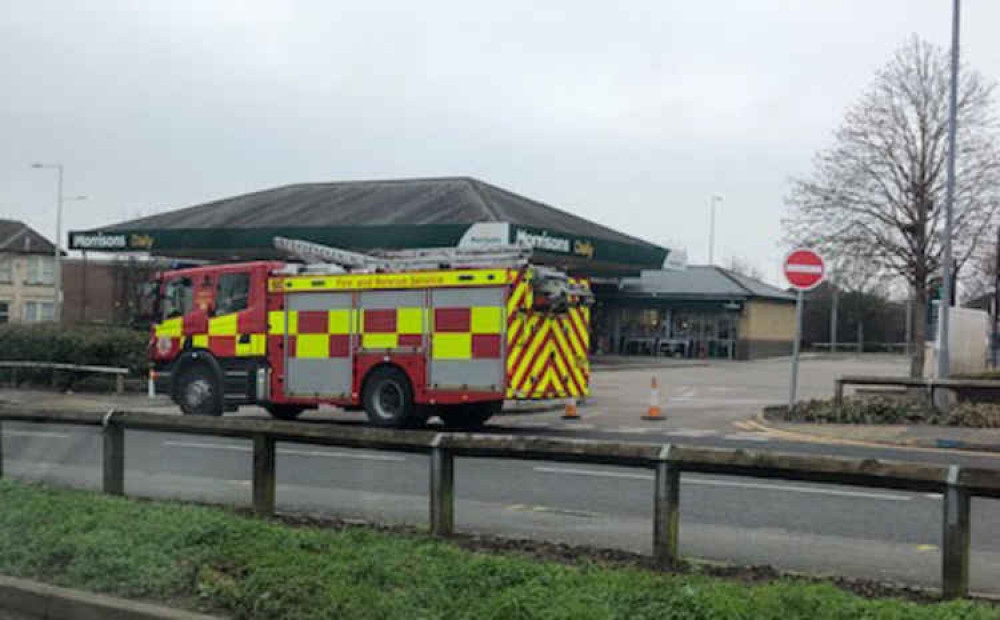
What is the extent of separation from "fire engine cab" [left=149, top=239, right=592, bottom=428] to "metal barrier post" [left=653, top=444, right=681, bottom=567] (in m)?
8.83

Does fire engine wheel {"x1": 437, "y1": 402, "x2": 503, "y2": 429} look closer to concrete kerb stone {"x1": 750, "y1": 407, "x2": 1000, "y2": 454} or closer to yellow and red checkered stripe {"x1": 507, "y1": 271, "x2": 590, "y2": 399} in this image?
yellow and red checkered stripe {"x1": 507, "y1": 271, "x2": 590, "y2": 399}

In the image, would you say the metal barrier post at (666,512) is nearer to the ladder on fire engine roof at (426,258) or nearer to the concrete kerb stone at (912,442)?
the ladder on fire engine roof at (426,258)

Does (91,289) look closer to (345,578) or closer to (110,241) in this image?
(110,241)

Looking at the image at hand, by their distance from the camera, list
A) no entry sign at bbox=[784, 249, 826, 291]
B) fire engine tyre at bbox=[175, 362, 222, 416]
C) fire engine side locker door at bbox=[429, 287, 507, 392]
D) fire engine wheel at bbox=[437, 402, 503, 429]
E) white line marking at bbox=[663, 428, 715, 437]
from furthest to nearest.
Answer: fire engine tyre at bbox=[175, 362, 222, 416] → no entry sign at bbox=[784, 249, 826, 291] → fire engine wheel at bbox=[437, 402, 503, 429] → white line marking at bbox=[663, 428, 715, 437] → fire engine side locker door at bbox=[429, 287, 507, 392]

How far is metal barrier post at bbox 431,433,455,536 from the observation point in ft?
23.6

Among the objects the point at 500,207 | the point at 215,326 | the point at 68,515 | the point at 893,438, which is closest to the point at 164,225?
the point at 500,207

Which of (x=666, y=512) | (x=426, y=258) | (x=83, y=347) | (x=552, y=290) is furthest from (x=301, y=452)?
(x=83, y=347)

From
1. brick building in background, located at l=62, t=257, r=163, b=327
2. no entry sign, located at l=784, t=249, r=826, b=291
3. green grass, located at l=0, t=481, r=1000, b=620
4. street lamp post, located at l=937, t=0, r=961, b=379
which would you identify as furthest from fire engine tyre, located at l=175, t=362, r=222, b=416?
brick building in background, located at l=62, t=257, r=163, b=327

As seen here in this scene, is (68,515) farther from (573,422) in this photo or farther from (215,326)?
(573,422)

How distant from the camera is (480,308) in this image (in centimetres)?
1550

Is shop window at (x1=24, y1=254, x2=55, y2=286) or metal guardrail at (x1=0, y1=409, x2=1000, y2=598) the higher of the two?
shop window at (x1=24, y1=254, x2=55, y2=286)

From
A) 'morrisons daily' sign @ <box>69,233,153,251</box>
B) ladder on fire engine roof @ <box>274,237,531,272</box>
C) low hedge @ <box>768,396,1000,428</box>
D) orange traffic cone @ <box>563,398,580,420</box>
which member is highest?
'morrisons daily' sign @ <box>69,233,153,251</box>

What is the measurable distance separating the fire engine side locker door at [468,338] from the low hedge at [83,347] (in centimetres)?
1237

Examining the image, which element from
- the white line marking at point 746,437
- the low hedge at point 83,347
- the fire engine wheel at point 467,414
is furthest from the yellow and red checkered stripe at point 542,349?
the low hedge at point 83,347
